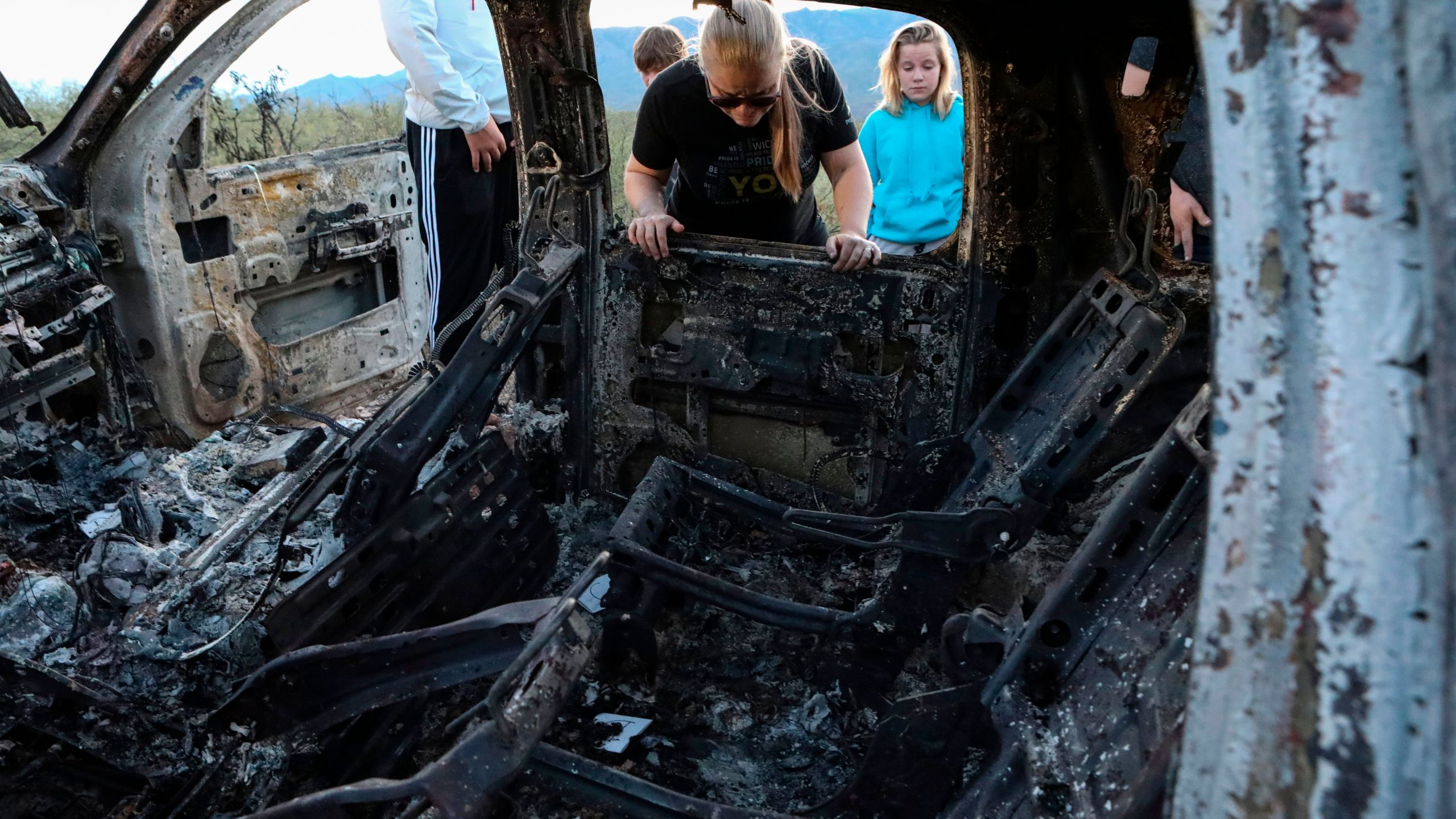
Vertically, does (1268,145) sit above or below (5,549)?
above

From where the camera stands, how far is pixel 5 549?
356 cm

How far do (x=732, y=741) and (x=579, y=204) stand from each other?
1811 millimetres

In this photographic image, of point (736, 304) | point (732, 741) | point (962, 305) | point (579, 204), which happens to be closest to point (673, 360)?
point (736, 304)

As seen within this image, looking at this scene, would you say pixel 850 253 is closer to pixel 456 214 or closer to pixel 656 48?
pixel 656 48

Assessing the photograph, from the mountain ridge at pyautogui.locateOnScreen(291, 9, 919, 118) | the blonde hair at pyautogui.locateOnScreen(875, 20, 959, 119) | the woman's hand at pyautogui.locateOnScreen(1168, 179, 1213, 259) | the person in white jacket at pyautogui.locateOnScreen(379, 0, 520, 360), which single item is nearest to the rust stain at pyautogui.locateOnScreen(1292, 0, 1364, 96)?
the woman's hand at pyautogui.locateOnScreen(1168, 179, 1213, 259)

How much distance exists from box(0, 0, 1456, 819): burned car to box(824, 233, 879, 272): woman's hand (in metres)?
0.06

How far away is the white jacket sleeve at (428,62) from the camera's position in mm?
4070

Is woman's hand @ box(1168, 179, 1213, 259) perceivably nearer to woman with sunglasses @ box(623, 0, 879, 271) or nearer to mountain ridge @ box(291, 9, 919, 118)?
woman with sunglasses @ box(623, 0, 879, 271)

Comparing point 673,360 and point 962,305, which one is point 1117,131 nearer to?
point 962,305

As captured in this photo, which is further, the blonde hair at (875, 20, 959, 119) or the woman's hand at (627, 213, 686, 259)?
the blonde hair at (875, 20, 959, 119)

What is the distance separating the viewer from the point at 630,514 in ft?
9.09

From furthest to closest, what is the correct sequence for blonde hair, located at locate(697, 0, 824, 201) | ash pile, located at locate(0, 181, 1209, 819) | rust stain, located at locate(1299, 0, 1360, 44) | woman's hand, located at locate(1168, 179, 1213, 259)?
1. woman's hand, located at locate(1168, 179, 1213, 259)
2. blonde hair, located at locate(697, 0, 824, 201)
3. ash pile, located at locate(0, 181, 1209, 819)
4. rust stain, located at locate(1299, 0, 1360, 44)

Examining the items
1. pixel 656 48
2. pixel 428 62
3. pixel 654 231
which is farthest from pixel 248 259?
pixel 654 231

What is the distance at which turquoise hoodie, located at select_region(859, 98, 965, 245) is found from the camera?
4.90m
